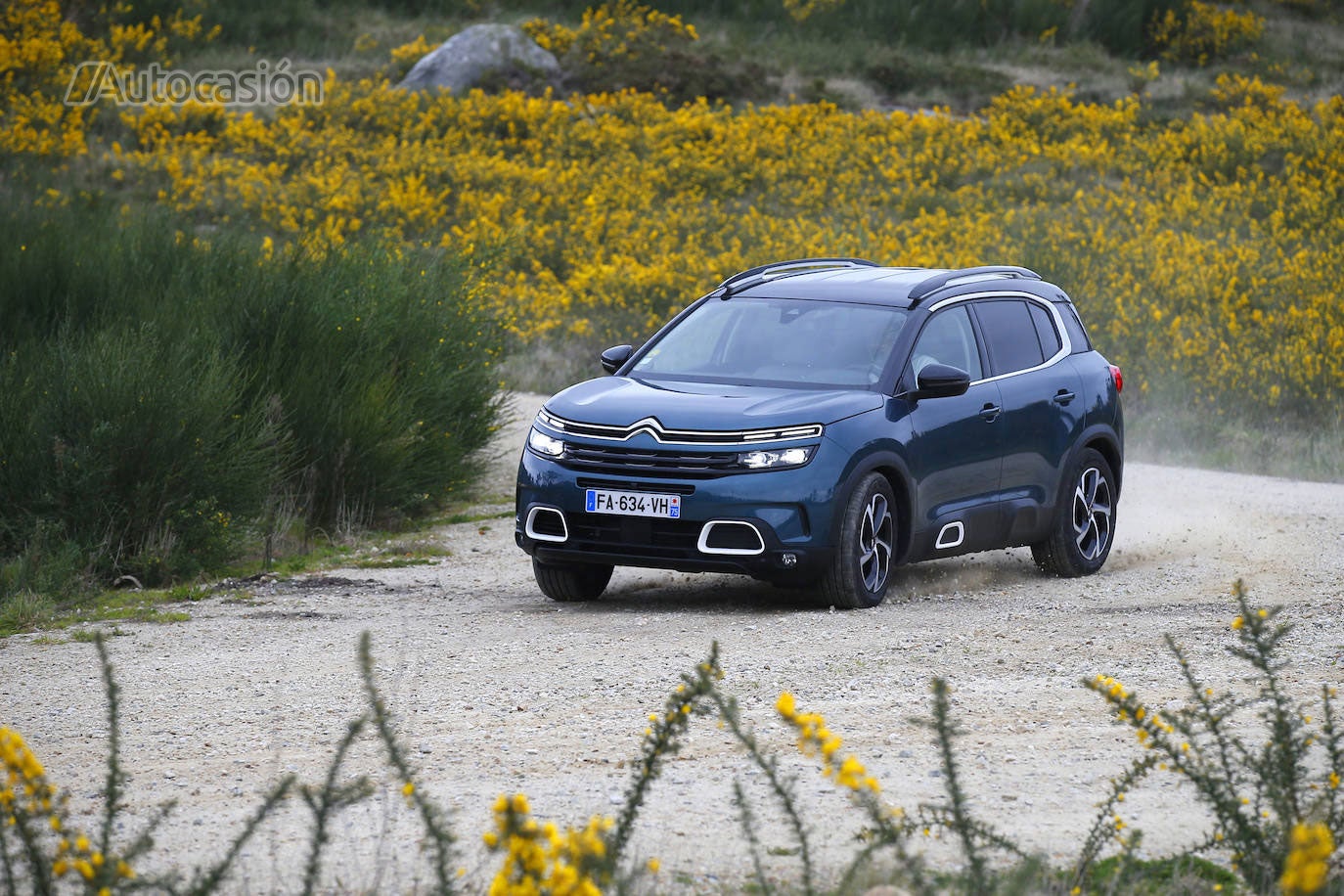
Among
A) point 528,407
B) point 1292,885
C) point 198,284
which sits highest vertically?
point 1292,885

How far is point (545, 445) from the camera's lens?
955cm

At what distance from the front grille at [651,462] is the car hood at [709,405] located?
14 centimetres

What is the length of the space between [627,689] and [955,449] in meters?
3.26

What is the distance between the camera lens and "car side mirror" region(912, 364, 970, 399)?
9.71 m

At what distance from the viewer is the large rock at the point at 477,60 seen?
40.0 metres

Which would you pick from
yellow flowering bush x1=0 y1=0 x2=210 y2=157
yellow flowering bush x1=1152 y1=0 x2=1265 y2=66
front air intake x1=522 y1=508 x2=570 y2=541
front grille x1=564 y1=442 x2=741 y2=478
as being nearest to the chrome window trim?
front grille x1=564 y1=442 x2=741 y2=478

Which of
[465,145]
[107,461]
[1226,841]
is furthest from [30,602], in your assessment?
[465,145]

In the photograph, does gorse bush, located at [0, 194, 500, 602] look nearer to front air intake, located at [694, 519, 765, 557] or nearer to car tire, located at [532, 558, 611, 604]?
car tire, located at [532, 558, 611, 604]

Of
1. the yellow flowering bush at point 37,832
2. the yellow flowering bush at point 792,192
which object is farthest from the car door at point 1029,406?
the yellow flowering bush at point 792,192

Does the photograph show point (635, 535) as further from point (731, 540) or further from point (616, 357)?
point (616, 357)

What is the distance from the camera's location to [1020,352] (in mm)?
10891

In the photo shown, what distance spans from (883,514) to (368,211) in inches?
870

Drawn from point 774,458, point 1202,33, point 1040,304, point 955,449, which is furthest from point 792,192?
point 774,458

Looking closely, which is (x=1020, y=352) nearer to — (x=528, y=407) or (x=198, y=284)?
(x=198, y=284)
